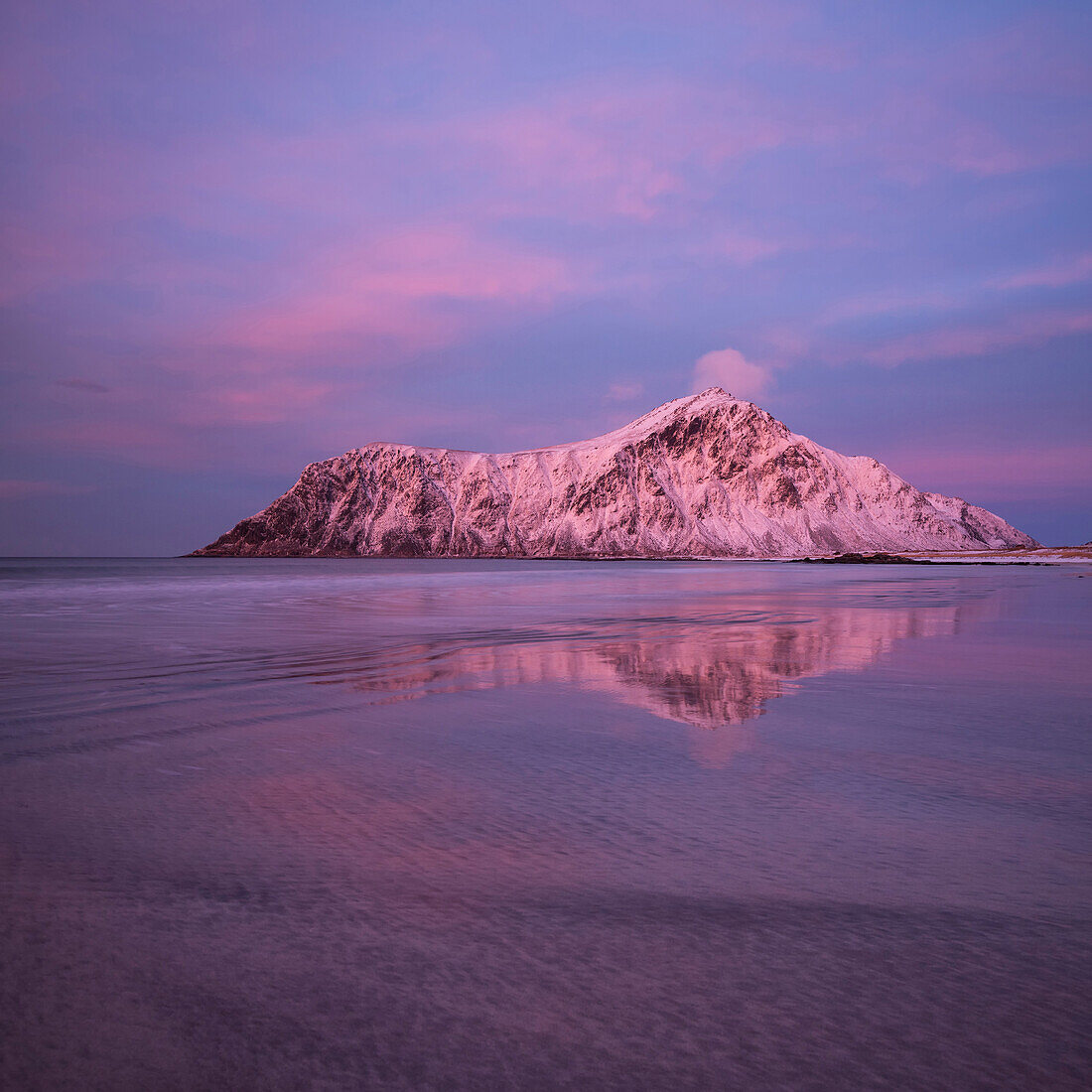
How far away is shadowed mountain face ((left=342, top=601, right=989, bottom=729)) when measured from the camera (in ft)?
33.1

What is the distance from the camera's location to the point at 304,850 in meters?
4.65

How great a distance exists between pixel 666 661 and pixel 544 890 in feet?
31.9

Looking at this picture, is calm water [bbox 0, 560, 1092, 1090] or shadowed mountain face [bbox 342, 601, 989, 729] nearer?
calm water [bbox 0, 560, 1092, 1090]

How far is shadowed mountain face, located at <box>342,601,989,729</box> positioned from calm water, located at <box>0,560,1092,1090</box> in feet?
0.91

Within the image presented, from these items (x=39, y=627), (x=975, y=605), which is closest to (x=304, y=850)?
(x=39, y=627)

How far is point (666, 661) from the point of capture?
1359cm

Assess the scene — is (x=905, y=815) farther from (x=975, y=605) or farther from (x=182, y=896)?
(x=975, y=605)

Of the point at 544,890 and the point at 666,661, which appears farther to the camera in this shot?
the point at 666,661

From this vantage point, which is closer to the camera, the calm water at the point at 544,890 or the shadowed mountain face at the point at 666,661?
the calm water at the point at 544,890

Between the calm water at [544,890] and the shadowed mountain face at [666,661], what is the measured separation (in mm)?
276

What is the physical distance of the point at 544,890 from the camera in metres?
4.11

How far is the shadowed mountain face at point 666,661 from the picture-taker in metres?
10.1

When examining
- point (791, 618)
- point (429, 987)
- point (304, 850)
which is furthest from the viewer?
point (791, 618)

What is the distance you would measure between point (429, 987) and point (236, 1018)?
74 centimetres
